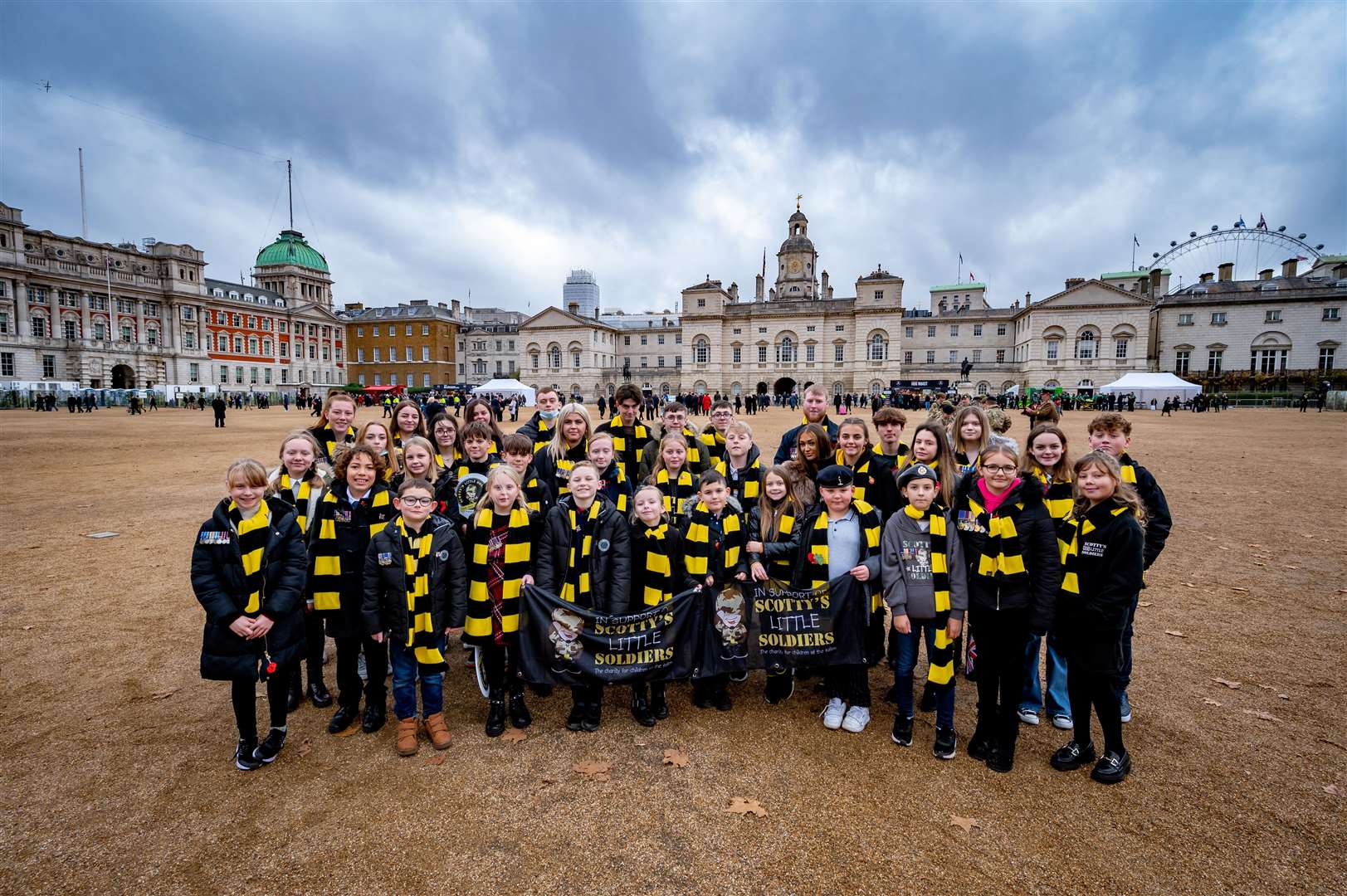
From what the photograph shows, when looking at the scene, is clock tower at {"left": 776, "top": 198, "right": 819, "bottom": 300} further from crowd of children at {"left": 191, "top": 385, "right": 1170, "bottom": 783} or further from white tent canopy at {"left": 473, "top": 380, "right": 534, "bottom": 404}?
crowd of children at {"left": 191, "top": 385, "right": 1170, "bottom": 783}

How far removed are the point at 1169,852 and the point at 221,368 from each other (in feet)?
290

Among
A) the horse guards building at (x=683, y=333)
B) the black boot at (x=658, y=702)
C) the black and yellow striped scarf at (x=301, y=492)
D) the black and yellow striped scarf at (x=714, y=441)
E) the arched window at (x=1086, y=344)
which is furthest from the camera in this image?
the arched window at (x=1086, y=344)

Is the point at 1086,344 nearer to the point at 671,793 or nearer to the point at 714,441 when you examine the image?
the point at 714,441

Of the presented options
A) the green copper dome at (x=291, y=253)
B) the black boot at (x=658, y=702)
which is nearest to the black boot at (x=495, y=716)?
the black boot at (x=658, y=702)

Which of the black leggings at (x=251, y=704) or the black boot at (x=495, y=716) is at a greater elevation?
the black leggings at (x=251, y=704)

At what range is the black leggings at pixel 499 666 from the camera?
4203 millimetres

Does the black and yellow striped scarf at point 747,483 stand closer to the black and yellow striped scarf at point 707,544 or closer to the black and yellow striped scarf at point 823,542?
the black and yellow striped scarf at point 707,544

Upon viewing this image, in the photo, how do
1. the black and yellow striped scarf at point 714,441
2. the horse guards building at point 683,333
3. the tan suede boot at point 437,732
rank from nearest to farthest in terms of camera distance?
1. the tan suede boot at point 437,732
2. the black and yellow striped scarf at point 714,441
3. the horse guards building at point 683,333

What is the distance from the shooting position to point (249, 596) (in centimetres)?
361

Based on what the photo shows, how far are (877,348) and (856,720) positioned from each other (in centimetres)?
6902

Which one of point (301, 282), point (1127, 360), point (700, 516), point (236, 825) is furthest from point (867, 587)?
point (301, 282)

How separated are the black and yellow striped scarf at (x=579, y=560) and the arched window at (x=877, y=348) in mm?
69045

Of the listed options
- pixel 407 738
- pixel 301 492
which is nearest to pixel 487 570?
pixel 407 738

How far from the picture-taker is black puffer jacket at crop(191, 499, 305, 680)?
11.5 feet
